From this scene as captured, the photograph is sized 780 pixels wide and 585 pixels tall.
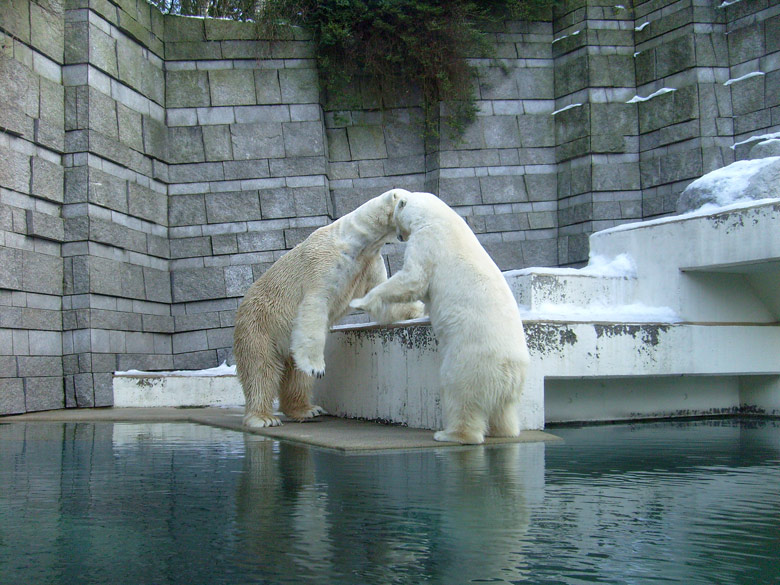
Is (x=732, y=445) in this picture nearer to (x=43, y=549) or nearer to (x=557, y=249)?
(x=43, y=549)

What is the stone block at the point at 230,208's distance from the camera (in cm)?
972

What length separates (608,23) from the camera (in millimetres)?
10344

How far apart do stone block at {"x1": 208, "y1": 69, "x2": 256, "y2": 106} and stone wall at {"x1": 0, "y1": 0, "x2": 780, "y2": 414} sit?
1.0 inches

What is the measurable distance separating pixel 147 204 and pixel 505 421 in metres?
6.41

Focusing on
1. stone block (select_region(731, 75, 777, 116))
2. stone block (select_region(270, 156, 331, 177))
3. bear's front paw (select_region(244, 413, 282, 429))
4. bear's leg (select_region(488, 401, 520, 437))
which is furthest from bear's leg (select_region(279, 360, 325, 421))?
A: stone block (select_region(731, 75, 777, 116))

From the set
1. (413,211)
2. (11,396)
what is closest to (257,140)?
(11,396)

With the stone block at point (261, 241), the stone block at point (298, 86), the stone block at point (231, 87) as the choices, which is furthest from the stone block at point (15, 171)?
the stone block at point (298, 86)

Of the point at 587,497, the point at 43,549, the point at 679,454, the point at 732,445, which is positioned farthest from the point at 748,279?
the point at 43,549

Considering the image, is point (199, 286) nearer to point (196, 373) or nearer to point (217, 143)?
point (196, 373)

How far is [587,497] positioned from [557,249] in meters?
8.19

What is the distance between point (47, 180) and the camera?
790cm

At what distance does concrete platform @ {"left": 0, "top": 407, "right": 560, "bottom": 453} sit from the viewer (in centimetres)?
392

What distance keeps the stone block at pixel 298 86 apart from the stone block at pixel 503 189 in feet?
8.07

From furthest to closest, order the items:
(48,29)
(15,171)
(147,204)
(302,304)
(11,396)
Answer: (147,204), (48,29), (15,171), (11,396), (302,304)
